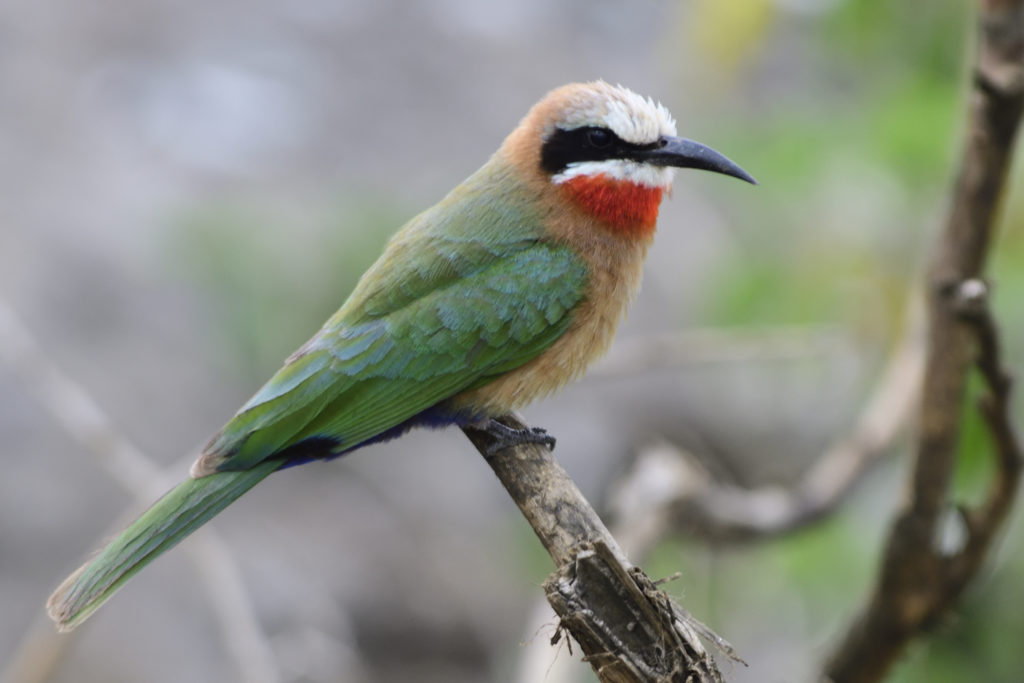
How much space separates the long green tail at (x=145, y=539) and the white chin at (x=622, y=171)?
3.51 feet

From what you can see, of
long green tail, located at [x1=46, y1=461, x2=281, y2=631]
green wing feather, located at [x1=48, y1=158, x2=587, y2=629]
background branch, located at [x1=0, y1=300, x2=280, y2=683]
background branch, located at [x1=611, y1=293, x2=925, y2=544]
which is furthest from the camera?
background branch, located at [x1=611, y1=293, x2=925, y2=544]

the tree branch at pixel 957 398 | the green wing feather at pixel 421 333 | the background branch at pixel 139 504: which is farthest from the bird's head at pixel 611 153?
the background branch at pixel 139 504

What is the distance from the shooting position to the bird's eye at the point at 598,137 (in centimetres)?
312

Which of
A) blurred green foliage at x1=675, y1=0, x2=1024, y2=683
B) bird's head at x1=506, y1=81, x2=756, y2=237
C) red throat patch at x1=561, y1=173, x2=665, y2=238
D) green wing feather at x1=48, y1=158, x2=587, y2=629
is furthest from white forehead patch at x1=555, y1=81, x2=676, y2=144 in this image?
blurred green foliage at x1=675, y1=0, x2=1024, y2=683

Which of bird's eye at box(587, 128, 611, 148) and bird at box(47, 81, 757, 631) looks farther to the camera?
bird's eye at box(587, 128, 611, 148)

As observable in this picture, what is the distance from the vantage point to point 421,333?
303 centimetres

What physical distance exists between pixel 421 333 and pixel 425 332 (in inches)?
0.4

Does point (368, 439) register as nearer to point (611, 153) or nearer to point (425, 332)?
point (425, 332)

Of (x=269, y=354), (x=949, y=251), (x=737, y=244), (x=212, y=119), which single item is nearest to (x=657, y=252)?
(x=737, y=244)

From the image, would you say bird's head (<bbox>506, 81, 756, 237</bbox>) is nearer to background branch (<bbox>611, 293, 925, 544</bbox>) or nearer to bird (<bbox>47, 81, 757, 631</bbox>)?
bird (<bbox>47, 81, 757, 631</bbox>)

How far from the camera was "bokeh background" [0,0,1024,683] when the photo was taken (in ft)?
13.3

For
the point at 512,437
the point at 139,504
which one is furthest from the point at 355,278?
the point at 512,437

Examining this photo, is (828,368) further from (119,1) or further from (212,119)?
(119,1)

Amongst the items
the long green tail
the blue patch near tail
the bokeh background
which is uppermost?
the bokeh background
